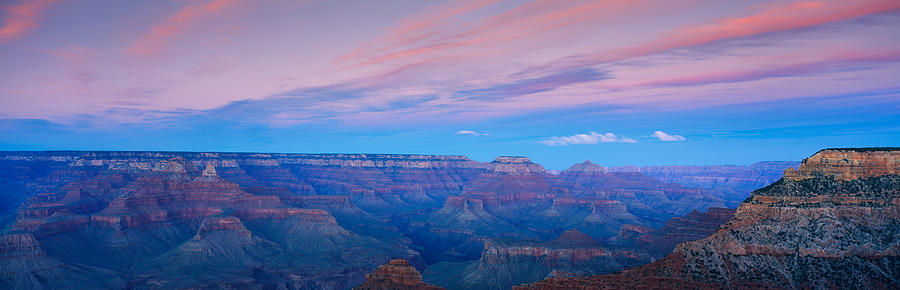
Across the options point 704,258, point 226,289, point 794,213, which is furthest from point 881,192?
point 226,289

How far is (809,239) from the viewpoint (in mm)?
67750

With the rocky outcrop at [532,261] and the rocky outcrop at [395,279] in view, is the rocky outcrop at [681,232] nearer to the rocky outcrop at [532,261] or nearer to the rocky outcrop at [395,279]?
the rocky outcrop at [532,261]

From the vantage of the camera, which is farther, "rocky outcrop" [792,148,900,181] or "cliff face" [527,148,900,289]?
"rocky outcrop" [792,148,900,181]

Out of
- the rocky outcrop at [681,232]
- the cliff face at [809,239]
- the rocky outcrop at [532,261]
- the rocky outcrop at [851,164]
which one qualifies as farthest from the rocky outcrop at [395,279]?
the rocky outcrop at [681,232]

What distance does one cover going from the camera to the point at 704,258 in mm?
70625

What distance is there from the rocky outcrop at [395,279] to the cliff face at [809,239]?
1643 centimetres

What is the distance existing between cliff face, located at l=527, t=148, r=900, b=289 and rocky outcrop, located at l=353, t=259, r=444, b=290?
16.4 m

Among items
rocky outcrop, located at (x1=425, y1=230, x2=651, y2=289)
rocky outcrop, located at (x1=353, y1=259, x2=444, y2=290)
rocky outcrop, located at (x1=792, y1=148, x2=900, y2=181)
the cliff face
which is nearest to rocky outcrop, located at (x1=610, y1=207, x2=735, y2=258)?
rocky outcrop, located at (x1=425, y1=230, x2=651, y2=289)

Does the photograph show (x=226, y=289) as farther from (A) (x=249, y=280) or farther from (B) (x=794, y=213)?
(B) (x=794, y=213)

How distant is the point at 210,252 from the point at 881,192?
506 feet

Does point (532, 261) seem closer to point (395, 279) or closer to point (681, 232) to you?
point (681, 232)

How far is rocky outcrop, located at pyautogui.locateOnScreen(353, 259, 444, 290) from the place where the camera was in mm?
76375

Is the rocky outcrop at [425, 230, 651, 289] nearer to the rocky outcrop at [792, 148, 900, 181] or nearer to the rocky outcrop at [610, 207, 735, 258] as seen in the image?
the rocky outcrop at [610, 207, 735, 258]

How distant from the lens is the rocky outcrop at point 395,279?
76.4 metres
